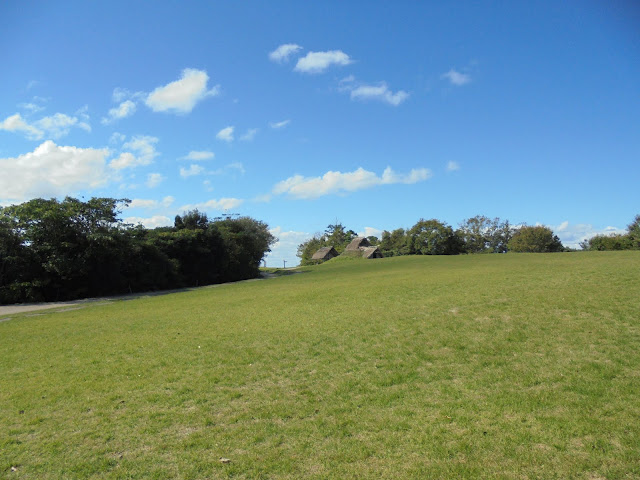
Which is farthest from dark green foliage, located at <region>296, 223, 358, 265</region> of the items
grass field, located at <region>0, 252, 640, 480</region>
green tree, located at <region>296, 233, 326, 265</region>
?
grass field, located at <region>0, 252, 640, 480</region>

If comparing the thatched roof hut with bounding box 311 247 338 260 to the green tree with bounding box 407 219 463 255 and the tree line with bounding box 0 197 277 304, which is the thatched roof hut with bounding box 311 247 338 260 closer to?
the green tree with bounding box 407 219 463 255

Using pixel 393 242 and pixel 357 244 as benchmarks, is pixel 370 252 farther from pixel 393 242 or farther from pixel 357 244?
pixel 393 242

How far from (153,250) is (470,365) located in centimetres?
3248

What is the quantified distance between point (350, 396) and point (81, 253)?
30.3 meters

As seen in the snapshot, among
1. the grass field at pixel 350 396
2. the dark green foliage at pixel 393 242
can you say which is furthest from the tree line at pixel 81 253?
the dark green foliage at pixel 393 242

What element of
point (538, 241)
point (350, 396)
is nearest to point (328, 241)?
point (538, 241)

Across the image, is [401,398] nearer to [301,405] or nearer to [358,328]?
[301,405]

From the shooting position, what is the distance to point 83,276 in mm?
30859

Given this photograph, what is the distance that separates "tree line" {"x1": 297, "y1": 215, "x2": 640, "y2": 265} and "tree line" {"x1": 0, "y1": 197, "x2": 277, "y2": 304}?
1864 inches

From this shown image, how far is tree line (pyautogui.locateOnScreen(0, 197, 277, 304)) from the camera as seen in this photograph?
92.0 ft

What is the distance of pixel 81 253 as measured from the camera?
99.0 ft

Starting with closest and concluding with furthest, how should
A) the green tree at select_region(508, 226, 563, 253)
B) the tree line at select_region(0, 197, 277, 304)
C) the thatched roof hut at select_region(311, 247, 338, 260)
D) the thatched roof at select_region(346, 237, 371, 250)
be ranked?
the tree line at select_region(0, 197, 277, 304) < the green tree at select_region(508, 226, 563, 253) < the thatched roof at select_region(346, 237, 371, 250) < the thatched roof hut at select_region(311, 247, 338, 260)

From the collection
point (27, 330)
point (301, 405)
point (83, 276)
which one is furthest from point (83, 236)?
point (301, 405)

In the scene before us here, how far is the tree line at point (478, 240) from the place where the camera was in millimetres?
59219
